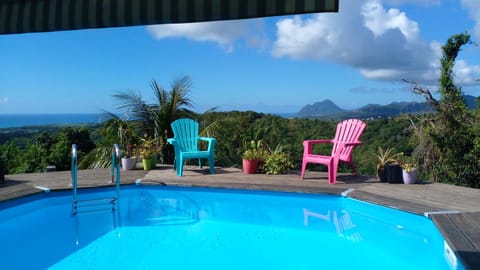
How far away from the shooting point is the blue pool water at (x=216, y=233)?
139 inches

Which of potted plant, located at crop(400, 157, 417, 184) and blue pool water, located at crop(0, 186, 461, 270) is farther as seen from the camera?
potted plant, located at crop(400, 157, 417, 184)

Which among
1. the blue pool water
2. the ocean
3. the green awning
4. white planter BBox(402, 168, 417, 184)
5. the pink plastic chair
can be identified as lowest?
the blue pool water

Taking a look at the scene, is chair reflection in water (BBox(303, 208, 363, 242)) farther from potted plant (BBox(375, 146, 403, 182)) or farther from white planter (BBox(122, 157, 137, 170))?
white planter (BBox(122, 157, 137, 170))

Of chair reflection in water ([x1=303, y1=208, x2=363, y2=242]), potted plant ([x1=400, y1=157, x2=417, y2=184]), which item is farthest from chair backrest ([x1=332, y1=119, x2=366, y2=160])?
chair reflection in water ([x1=303, y1=208, x2=363, y2=242])

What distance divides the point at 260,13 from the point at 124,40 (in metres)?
17.7

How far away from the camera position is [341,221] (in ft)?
15.5

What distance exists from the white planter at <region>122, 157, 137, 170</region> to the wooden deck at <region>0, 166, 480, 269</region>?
0.23 m

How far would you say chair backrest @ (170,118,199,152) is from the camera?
6.77m

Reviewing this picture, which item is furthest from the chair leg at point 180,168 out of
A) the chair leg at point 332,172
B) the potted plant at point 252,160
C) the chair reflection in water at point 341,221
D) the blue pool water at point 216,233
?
the chair leg at point 332,172

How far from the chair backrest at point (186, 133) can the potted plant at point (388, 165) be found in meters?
3.04

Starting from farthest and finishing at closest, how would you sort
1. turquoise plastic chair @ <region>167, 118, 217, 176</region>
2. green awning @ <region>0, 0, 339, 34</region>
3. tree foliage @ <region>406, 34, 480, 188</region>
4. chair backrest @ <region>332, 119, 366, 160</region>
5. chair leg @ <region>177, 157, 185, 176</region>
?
1. turquoise plastic chair @ <region>167, 118, 217, 176</region>
2. chair leg @ <region>177, 157, 185, 176</region>
3. tree foliage @ <region>406, 34, 480, 188</region>
4. chair backrest @ <region>332, 119, 366, 160</region>
5. green awning @ <region>0, 0, 339, 34</region>

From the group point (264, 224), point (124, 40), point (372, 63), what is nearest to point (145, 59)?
point (124, 40)

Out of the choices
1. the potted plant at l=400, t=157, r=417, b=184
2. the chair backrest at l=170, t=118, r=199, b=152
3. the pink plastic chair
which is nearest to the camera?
the potted plant at l=400, t=157, r=417, b=184

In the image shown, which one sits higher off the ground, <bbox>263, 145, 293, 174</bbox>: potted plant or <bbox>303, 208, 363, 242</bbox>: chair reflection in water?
<bbox>263, 145, 293, 174</bbox>: potted plant
